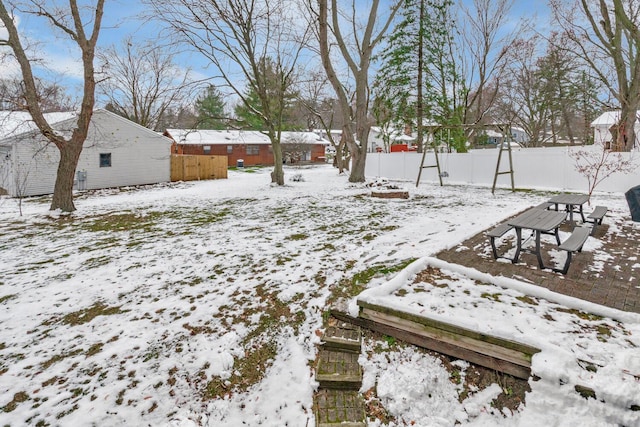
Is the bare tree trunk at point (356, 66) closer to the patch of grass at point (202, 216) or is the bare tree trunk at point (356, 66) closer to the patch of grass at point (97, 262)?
the patch of grass at point (202, 216)

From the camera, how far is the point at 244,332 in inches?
123

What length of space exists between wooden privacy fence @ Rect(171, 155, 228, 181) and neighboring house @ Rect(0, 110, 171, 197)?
0.54 m

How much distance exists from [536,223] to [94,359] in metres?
4.89

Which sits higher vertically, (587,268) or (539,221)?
(539,221)

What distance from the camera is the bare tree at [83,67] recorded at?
28.2 feet

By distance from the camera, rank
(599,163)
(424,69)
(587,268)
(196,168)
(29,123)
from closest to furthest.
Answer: (587,268)
(599,163)
(29,123)
(424,69)
(196,168)

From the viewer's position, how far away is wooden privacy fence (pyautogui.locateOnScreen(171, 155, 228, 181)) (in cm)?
1897

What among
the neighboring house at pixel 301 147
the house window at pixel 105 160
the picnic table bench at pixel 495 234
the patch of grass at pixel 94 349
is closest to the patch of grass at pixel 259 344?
the patch of grass at pixel 94 349

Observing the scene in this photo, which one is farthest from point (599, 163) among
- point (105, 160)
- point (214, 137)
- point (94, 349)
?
point (214, 137)

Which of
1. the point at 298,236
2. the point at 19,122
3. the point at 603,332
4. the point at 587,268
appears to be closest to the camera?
the point at 603,332

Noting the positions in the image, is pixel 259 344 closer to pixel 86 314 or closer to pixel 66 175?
pixel 86 314

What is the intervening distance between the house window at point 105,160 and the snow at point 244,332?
10490 mm

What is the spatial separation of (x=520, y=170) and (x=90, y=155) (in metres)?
18.7

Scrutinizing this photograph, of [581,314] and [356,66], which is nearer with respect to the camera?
[581,314]
